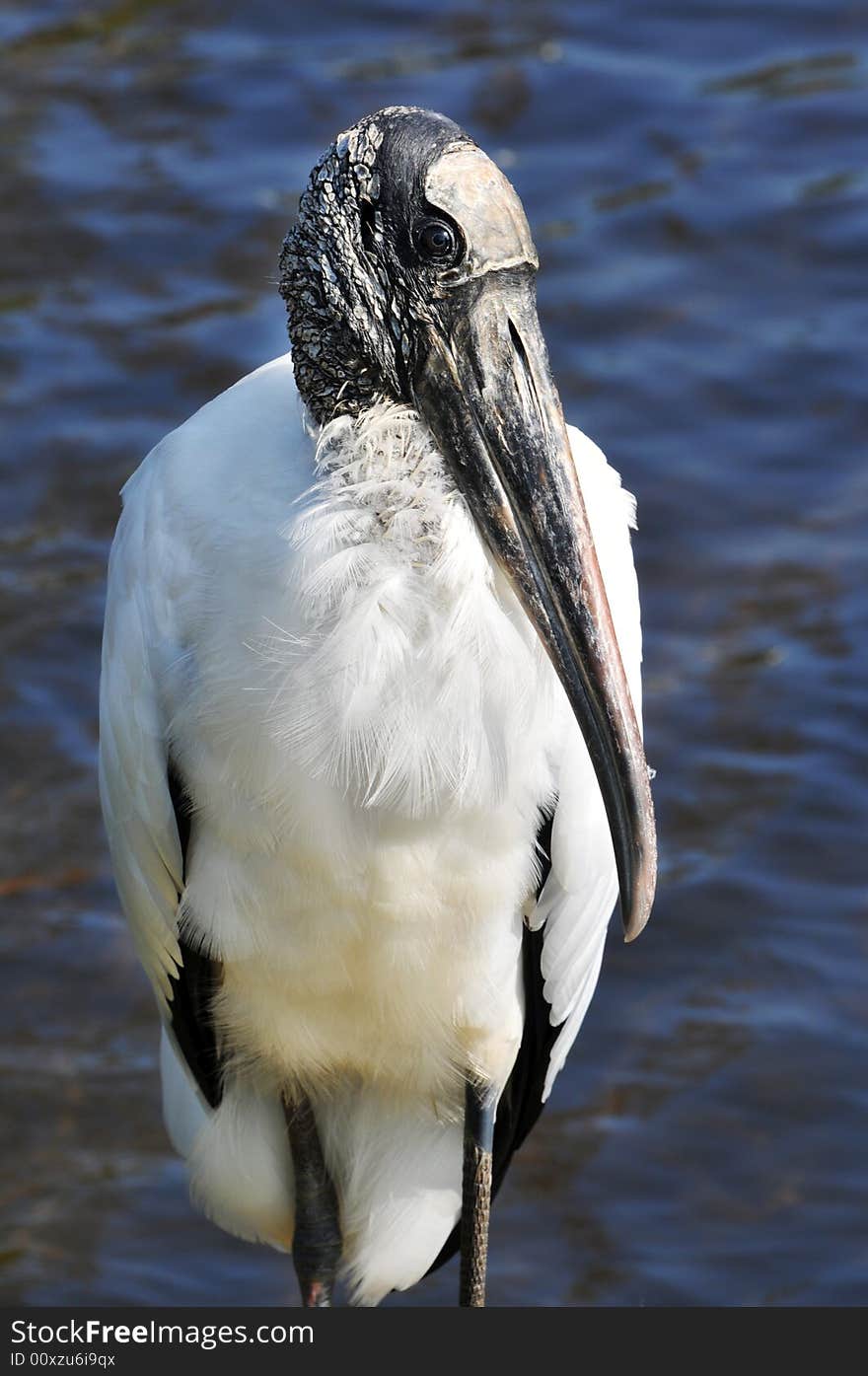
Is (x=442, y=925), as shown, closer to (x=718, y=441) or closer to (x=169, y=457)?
(x=169, y=457)

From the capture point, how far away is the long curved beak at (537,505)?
296cm

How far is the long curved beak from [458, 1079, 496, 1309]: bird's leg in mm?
1077

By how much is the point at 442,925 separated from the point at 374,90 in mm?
5399

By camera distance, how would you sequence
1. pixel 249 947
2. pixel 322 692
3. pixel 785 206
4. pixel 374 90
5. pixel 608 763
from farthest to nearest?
pixel 374 90 < pixel 785 206 < pixel 249 947 < pixel 322 692 < pixel 608 763

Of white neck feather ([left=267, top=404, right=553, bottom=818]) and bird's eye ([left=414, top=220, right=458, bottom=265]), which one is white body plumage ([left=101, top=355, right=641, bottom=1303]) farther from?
bird's eye ([left=414, top=220, right=458, bottom=265])

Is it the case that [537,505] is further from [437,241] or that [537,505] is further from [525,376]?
[437,241]

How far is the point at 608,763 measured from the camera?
9.70ft

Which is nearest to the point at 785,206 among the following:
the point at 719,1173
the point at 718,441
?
the point at 718,441

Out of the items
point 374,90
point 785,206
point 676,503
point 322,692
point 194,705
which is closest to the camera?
point 322,692

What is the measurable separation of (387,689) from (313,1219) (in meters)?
1.58

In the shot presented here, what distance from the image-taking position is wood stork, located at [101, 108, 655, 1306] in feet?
9.96

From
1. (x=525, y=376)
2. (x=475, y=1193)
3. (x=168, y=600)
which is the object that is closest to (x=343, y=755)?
(x=168, y=600)

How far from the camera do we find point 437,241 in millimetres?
3049

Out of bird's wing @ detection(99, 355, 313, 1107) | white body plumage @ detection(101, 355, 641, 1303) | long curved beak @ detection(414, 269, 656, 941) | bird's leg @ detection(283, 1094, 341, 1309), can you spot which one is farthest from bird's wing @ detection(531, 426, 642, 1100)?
bird's leg @ detection(283, 1094, 341, 1309)
